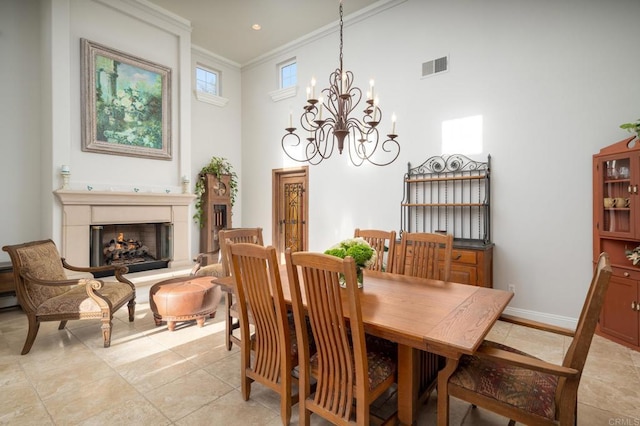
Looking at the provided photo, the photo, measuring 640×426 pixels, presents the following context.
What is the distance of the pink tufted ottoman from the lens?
10.7 feet

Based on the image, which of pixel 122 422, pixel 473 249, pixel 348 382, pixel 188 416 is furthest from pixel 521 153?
pixel 122 422

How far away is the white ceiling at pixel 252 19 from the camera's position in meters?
4.68

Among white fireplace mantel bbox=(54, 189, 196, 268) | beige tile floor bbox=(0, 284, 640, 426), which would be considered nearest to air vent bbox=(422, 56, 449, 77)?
beige tile floor bbox=(0, 284, 640, 426)

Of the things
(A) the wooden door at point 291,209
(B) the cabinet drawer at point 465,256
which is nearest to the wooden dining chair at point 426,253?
(B) the cabinet drawer at point 465,256

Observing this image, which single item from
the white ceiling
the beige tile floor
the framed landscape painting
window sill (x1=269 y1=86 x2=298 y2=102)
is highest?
the white ceiling

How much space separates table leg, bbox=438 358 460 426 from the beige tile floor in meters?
0.44

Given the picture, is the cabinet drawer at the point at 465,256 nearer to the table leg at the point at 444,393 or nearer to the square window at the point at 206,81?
the table leg at the point at 444,393

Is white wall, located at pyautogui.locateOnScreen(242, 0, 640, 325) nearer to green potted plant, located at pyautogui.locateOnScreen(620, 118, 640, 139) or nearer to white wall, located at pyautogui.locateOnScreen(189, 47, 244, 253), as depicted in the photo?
green potted plant, located at pyautogui.locateOnScreen(620, 118, 640, 139)

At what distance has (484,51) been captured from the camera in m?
3.82

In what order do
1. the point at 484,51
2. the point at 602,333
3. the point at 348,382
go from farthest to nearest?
1. the point at 484,51
2. the point at 602,333
3. the point at 348,382

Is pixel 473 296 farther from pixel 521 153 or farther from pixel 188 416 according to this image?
pixel 521 153

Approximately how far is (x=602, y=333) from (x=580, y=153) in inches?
69.1

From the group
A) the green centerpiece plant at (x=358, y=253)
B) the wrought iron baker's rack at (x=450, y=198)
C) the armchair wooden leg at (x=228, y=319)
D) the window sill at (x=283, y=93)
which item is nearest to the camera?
the green centerpiece plant at (x=358, y=253)

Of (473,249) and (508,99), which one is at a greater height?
(508,99)
